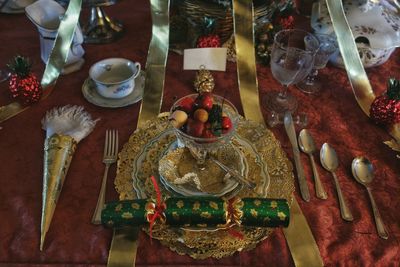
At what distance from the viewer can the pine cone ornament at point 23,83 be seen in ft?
2.66

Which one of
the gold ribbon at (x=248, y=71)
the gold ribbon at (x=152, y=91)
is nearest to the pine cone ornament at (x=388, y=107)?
the gold ribbon at (x=248, y=71)

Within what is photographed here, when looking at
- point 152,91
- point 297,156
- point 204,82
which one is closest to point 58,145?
point 152,91

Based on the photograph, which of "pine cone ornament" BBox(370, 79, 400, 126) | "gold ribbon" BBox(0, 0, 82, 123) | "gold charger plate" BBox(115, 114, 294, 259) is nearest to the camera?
"gold charger plate" BBox(115, 114, 294, 259)

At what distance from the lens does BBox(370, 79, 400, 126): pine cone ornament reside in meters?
0.80

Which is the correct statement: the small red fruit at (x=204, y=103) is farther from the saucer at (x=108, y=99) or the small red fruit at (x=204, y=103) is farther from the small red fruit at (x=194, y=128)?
the saucer at (x=108, y=99)

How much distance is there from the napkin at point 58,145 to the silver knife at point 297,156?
1.44 ft

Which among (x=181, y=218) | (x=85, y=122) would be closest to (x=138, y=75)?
(x=85, y=122)

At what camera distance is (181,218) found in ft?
1.91

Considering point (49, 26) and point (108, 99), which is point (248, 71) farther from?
point (49, 26)

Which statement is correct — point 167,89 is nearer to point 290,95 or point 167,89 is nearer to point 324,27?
point 290,95

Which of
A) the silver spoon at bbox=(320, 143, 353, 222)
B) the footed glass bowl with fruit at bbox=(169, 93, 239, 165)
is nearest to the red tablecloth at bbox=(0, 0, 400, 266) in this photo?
the silver spoon at bbox=(320, 143, 353, 222)

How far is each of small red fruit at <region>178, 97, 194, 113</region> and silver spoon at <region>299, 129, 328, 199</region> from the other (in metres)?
0.28

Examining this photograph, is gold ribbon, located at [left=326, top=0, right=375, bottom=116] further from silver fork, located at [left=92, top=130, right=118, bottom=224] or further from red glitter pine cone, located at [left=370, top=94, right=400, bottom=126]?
silver fork, located at [left=92, top=130, right=118, bottom=224]

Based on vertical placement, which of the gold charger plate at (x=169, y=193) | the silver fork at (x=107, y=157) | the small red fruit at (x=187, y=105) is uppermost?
the small red fruit at (x=187, y=105)
